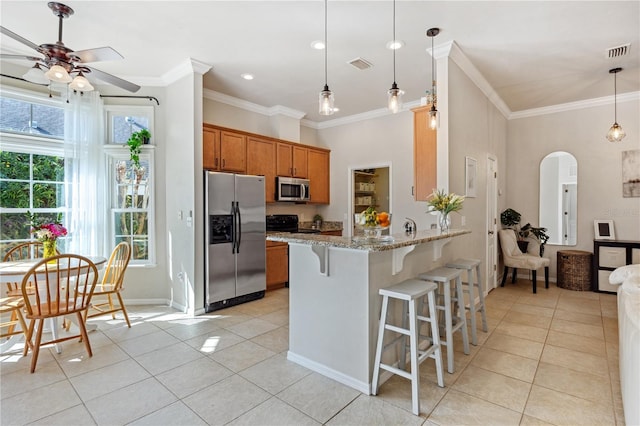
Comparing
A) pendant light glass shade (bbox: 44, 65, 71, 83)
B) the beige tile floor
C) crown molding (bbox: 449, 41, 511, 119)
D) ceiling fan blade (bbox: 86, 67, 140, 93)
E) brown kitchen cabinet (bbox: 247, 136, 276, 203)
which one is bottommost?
the beige tile floor

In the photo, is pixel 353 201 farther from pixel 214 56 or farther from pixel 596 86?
pixel 596 86

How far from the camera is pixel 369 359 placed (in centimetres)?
228

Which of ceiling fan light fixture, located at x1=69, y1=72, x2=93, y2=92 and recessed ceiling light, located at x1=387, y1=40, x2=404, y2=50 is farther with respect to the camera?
recessed ceiling light, located at x1=387, y1=40, x2=404, y2=50

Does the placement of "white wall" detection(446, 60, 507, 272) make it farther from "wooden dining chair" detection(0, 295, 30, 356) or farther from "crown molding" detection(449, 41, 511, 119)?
"wooden dining chair" detection(0, 295, 30, 356)

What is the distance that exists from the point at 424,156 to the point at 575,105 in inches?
134

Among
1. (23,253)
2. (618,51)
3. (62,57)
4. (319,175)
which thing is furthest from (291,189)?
(618,51)

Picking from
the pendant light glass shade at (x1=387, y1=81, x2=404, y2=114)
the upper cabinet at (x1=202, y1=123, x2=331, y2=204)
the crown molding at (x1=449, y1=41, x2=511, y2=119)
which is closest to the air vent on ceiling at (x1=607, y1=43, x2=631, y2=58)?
the crown molding at (x1=449, y1=41, x2=511, y2=119)

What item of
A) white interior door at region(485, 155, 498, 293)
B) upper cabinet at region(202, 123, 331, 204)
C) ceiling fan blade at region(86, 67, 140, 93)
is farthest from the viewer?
white interior door at region(485, 155, 498, 293)

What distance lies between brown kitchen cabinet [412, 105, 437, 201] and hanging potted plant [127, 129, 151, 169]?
342cm

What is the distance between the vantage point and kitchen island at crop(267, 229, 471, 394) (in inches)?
90.0

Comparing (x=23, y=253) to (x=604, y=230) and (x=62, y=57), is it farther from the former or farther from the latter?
(x=604, y=230)

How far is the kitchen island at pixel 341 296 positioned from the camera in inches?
90.0

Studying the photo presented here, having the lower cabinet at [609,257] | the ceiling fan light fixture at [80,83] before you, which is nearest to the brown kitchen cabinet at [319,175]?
the ceiling fan light fixture at [80,83]

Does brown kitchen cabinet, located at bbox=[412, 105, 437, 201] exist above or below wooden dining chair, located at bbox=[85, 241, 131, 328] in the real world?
above
